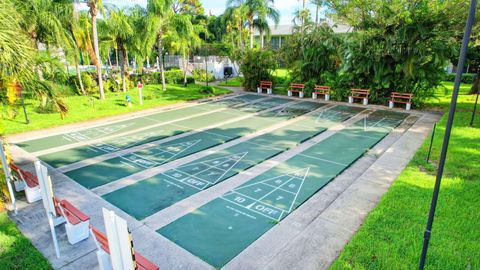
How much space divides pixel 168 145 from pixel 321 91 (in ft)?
44.6

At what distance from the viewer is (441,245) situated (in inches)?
209

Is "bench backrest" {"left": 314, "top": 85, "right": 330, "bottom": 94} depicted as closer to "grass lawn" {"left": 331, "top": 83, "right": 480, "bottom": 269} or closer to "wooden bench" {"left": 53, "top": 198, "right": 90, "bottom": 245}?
"grass lawn" {"left": 331, "top": 83, "right": 480, "bottom": 269}

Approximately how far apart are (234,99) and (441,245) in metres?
17.7

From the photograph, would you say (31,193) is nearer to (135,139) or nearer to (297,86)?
(135,139)

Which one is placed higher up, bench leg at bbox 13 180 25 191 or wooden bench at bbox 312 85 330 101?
wooden bench at bbox 312 85 330 101

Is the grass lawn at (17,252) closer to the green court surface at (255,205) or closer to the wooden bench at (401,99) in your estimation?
the green court surface at (255,205)

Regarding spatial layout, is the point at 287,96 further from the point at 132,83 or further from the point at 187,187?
the point at 187,187

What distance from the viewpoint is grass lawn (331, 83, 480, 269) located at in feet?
16.3

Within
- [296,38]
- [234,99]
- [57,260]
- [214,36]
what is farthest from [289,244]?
[214,36]

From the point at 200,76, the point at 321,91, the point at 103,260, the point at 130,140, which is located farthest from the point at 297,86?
the point at 103,260

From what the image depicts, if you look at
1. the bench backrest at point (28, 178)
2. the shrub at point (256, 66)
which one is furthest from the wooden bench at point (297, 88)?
the bench backrest at point (28, 178)

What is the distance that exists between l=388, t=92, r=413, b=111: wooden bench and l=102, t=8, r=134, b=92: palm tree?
17230mm

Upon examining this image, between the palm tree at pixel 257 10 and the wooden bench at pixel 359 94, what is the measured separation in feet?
41.2

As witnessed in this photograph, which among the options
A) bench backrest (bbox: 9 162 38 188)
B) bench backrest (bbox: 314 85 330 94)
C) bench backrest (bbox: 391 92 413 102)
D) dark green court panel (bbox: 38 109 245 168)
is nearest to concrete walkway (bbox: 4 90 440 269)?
bench backrest (bbox: 9 162 38 188)
